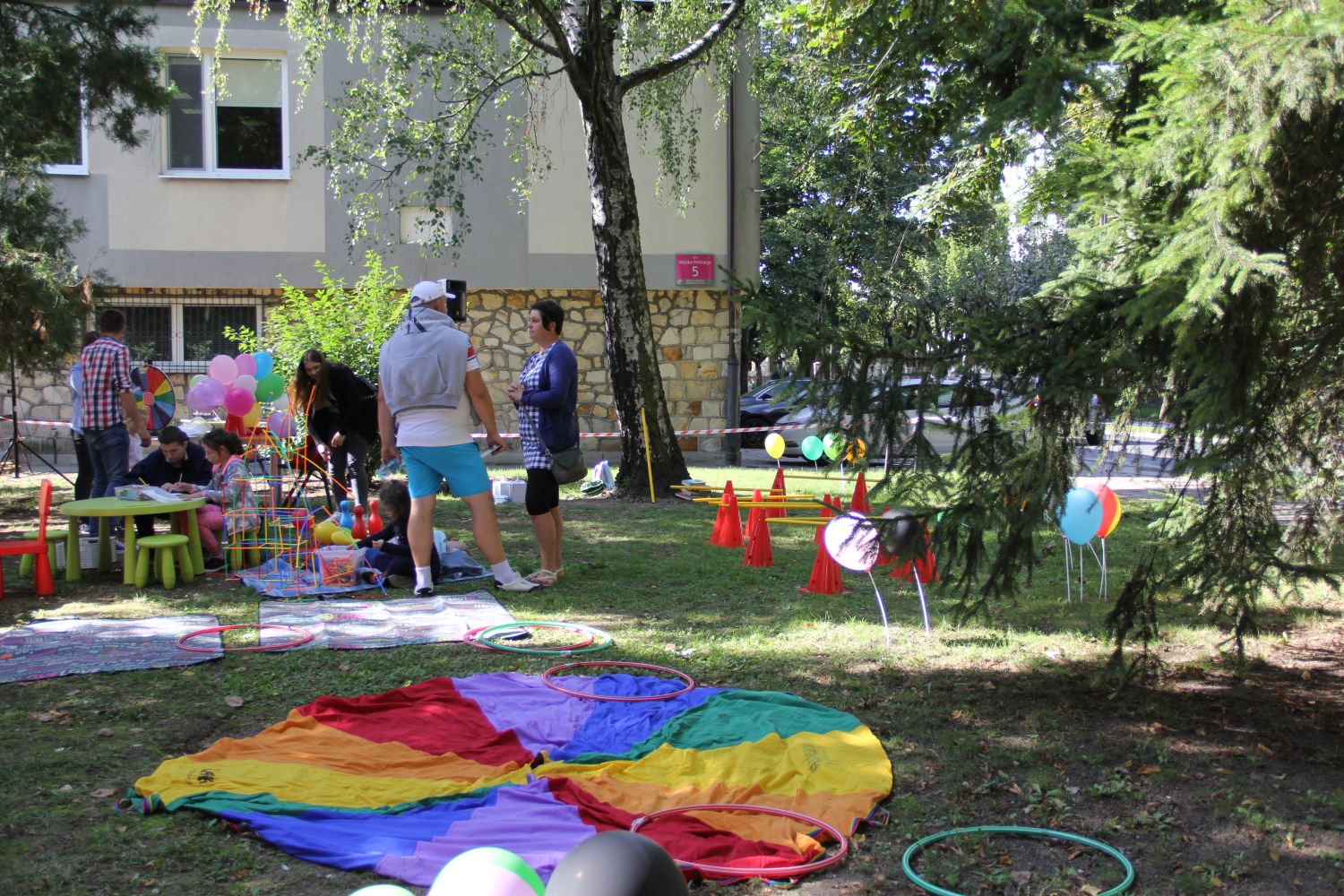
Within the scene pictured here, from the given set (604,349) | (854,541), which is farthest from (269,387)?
(604,349)

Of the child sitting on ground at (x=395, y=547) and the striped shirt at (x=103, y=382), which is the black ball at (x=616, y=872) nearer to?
the child sitting on ground at (x=395, y=547)

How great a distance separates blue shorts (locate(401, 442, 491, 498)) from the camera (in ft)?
22.8

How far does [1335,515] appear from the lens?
5805mm

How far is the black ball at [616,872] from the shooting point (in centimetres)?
210

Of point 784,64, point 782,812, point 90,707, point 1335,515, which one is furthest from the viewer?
point 784,64

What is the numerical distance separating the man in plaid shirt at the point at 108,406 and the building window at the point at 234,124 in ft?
34.2

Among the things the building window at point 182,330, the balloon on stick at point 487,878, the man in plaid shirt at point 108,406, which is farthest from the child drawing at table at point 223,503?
the building window at point 182,330

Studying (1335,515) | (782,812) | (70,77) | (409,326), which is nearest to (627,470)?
(409,326)

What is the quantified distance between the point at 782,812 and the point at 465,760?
50.1 inches

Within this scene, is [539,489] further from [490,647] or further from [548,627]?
[490,647]

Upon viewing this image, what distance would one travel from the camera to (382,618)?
21.7 feet

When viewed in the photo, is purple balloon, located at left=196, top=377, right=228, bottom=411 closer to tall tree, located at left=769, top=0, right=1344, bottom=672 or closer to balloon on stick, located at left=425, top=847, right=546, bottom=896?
tall tree, located at left=769, top=0, right=1344, bottom=672

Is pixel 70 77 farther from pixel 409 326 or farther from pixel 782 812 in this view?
pixel 782 812

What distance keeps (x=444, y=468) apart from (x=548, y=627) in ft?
4.36
